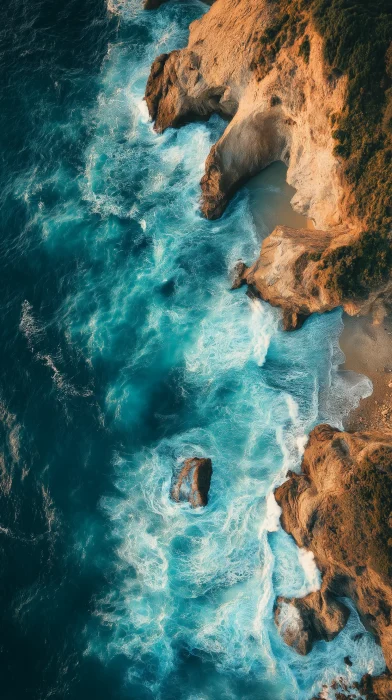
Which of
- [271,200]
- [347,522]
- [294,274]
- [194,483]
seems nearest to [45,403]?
[194,483]

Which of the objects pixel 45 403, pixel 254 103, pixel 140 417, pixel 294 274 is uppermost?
pixel 254 103

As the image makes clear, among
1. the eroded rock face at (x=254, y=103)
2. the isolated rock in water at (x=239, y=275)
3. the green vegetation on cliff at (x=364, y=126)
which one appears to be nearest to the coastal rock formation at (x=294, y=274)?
the isolated rock in water at (x=239, y=275)

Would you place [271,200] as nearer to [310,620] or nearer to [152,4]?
[152,4]

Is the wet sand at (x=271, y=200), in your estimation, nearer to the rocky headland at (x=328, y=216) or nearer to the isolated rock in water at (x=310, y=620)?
the rocky headland at (x=328, y=216)

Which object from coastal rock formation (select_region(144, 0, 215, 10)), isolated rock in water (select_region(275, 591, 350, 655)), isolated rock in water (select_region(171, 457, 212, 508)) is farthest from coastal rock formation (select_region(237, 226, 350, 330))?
coastal rock formation (select_region(144, 0, 215, 10))

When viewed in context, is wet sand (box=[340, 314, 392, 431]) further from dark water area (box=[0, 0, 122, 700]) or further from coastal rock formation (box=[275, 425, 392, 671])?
dark water area (box=[0, 0, 122, 700])

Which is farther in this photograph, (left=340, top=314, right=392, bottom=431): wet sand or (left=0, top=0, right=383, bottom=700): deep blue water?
(left=340, top=314, right=392, bottom=431): wet sand
